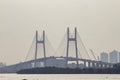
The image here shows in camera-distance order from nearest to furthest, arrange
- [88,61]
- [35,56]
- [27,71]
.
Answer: [35,56] < [88,61] < [27,71]

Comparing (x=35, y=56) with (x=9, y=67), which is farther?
(x=9, y=67)

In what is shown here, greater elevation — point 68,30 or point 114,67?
point 68,30

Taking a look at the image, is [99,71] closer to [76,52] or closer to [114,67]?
[114,67]

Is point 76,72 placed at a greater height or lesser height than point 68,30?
lesser

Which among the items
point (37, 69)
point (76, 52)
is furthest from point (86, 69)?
point (76, 52)

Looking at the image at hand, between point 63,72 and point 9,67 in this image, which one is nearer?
point 63,72

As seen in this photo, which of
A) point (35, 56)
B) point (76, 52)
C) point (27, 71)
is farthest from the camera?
point (27, 71)

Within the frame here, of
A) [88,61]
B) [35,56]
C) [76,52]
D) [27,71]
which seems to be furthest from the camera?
[27,71]

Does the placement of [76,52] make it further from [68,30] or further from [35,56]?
[35,56]

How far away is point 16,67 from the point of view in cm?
15262

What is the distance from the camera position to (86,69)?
142m

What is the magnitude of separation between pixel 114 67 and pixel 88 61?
677 cm

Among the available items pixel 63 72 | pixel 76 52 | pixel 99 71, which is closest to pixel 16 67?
pixel 63 72

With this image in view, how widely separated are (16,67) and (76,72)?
2097cm
